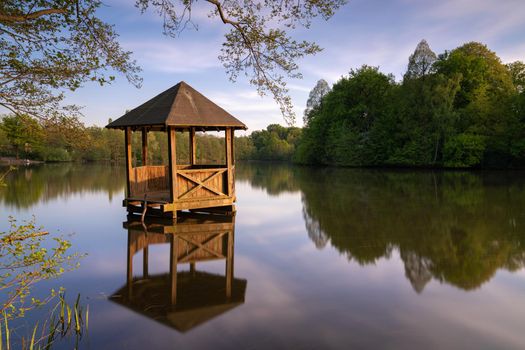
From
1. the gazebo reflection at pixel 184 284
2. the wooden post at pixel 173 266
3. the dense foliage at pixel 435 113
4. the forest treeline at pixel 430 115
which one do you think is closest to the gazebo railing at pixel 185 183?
the gazebo reflection at pixel 184 284

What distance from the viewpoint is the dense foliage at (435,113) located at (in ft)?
122

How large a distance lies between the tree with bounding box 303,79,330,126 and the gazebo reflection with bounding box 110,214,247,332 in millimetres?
53481

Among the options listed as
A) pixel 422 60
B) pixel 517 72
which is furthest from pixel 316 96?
pixel 517 72

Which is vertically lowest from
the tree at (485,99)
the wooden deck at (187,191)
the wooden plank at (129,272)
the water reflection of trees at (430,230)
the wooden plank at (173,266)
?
the wooden plank at (129,272)

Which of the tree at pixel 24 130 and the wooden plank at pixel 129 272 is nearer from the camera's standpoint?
the tree at pixel 24 130

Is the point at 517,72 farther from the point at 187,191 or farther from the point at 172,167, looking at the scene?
the point at 172,167

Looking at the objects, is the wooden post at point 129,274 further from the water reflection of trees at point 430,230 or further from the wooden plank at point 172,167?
the water reflection of trees at point 430,230

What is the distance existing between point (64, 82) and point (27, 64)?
0.50m

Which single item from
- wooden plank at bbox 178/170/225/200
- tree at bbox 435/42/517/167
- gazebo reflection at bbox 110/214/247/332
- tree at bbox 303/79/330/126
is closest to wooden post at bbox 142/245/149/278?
gazebo reflection at bbox 110/214/247/332

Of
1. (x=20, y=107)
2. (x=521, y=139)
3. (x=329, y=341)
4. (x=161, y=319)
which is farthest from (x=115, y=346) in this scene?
(x=521, y=139)

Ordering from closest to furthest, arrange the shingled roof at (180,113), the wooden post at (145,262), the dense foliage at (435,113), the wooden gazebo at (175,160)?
the wooden post at (145,262) → the shingled roof at (180,113) → the wooden gazebo at (175,160) → the dense foliage at (435,113)

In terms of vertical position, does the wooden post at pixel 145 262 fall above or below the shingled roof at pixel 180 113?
below

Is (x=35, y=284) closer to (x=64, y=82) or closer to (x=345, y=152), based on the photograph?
(x=64, y=82)

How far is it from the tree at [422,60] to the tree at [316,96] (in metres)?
20.4
